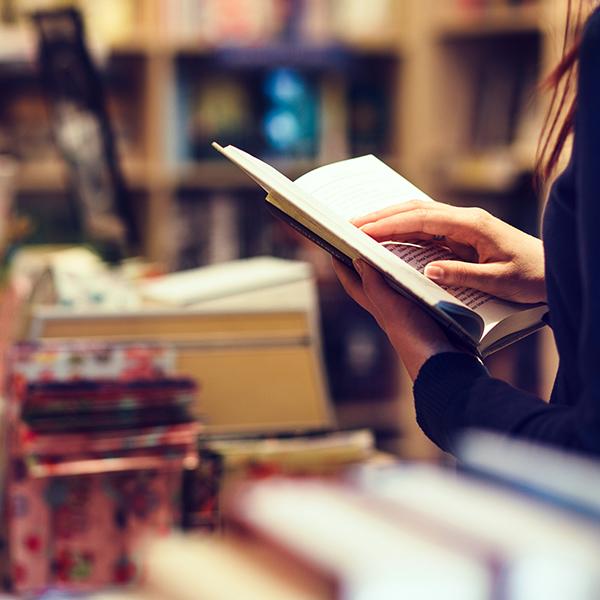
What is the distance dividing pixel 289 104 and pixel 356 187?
7.21 ft

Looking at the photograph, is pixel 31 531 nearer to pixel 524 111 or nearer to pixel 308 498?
pixel 308 498

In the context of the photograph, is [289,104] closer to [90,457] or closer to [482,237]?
[90,457]

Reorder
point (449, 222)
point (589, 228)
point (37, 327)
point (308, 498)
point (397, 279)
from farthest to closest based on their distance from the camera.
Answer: point (37, 327) → point (449, 222) → point (397, 279) → point (589, 228) → point (308, 498)

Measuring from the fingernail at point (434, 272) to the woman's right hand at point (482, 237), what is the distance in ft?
0.09

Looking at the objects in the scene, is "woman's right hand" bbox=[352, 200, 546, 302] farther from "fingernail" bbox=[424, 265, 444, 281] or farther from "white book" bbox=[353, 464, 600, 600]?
"white book" bbox=[353, 464, 600, 600]

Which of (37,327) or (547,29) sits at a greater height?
(547,29)

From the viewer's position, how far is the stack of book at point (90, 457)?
114 cm

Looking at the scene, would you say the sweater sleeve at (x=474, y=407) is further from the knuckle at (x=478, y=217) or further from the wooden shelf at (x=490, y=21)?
the wooden shelf at (x=490, y=21)

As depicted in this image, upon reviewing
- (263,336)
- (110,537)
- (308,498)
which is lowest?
(110,537)

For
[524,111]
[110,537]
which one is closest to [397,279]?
[110,537]

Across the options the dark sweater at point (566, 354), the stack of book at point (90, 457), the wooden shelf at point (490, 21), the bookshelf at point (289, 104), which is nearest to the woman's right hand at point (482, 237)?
the dark sweater at point (566, 354)

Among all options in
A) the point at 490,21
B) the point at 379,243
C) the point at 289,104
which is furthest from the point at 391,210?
the point at 289,104

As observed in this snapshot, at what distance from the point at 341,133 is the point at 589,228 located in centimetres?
252

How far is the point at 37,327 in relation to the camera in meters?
1.32
